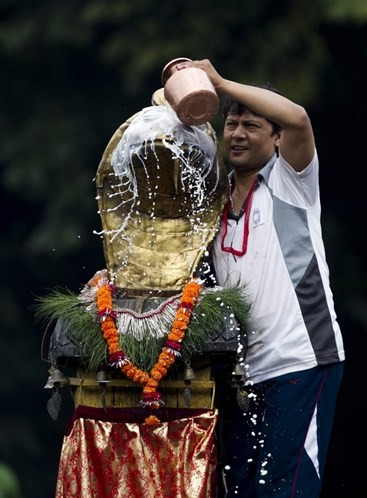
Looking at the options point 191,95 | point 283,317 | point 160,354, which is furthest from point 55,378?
point 191,95

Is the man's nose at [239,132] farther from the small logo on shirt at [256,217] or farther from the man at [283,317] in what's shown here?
the small logo on shirt at [256,217]

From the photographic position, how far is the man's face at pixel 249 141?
521 cm

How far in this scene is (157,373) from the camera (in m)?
4.84

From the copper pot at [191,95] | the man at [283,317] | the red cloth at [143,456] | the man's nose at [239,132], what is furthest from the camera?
the man's nose at [239,132]

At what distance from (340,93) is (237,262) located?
3655 millimetres

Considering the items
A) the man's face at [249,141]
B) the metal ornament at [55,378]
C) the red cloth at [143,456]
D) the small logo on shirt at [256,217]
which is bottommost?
the red cloth at [143,456]

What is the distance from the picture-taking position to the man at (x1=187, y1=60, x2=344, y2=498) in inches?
199

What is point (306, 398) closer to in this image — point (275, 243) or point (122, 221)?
point (275, 243)

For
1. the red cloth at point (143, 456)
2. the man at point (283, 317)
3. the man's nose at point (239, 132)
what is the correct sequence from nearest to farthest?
the red cloth at point (143, 456) → the man at point (283, 317) → the man's nose at point (239, 132)

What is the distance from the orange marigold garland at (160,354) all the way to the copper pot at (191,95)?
0.55 metres

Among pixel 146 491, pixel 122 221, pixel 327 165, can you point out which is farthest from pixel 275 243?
pixel 327 165

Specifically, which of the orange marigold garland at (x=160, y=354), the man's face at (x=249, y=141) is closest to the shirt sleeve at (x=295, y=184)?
the man's face at (x=249, y=141)

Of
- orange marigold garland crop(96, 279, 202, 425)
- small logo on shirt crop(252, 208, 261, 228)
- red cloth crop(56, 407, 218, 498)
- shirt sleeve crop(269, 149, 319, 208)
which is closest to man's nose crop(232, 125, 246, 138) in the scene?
shirt sleeve crop(269, 149, 319, 208)

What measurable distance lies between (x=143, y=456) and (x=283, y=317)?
0.63 meters
